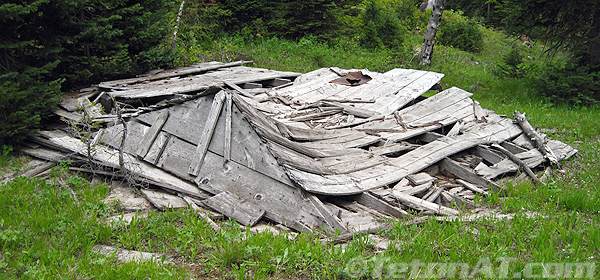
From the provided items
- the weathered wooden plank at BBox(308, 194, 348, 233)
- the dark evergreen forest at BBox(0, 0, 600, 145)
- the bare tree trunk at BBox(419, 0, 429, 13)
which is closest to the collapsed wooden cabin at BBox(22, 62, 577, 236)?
the weathered wooden plank at BBox(308, 194, 348, 233)

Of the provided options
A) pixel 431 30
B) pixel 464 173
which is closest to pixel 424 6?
pixel 431 30

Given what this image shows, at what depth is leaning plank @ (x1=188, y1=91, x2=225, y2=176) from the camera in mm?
5895

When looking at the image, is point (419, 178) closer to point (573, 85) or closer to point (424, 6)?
point (573, 85)

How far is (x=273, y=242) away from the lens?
13.7 ft

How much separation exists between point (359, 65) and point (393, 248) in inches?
482

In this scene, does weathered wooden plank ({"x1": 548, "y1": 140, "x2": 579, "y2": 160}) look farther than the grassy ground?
Yes

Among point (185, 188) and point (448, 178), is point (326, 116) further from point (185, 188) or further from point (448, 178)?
point (185, 188)

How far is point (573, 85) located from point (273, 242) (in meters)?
12.3

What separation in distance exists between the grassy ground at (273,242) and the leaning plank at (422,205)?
53cm

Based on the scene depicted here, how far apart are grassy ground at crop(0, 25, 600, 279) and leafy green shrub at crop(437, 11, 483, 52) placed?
1655 centimetres

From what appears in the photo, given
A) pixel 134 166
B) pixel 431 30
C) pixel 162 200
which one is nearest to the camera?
pixel 162 200

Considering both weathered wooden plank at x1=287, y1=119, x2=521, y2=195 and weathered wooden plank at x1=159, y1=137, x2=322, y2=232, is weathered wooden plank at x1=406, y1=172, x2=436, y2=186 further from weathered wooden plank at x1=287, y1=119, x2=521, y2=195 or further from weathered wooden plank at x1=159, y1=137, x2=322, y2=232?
weathered wooden plank at x1=159, y1=137, x2=322, y2=232

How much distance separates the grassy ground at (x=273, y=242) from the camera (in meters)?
3.72

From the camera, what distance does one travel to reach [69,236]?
4398 millimetres
